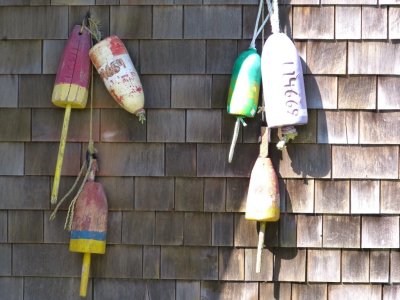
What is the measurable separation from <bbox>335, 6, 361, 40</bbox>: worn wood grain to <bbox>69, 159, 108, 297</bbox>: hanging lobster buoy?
132 centimetres

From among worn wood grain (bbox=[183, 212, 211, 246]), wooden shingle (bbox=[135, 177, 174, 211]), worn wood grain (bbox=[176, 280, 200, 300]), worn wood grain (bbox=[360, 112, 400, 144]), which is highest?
worn wood grain (bbox=[360, 112, 400, 144])

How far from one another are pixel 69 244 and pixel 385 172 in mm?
1495

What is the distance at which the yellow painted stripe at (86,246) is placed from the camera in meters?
3.24

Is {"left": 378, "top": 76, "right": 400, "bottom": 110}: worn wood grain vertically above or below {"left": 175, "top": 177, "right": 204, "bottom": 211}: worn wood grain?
above

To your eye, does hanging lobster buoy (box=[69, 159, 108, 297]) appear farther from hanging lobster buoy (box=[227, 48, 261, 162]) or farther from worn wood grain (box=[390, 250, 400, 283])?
worn wood grain (box=[390, 250, 400, 283])

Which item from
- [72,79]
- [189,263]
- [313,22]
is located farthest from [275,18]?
[189,263]

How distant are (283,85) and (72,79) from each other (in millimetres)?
948

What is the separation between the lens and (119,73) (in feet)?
10.5

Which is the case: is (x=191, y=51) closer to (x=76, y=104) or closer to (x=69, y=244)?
(x=76, y=104)

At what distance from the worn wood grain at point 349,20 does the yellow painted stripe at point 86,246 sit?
1.48 m

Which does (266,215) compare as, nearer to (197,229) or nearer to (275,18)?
(197,229)

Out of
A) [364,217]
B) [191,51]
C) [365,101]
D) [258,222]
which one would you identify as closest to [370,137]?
[365,101]

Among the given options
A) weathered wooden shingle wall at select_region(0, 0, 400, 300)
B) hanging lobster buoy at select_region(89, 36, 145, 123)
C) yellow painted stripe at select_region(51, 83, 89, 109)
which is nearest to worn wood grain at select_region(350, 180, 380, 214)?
weathered wooden shingle wall at select_region(0, 0, 400, 300)

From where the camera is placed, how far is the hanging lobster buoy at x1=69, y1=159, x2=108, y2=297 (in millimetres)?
3244
